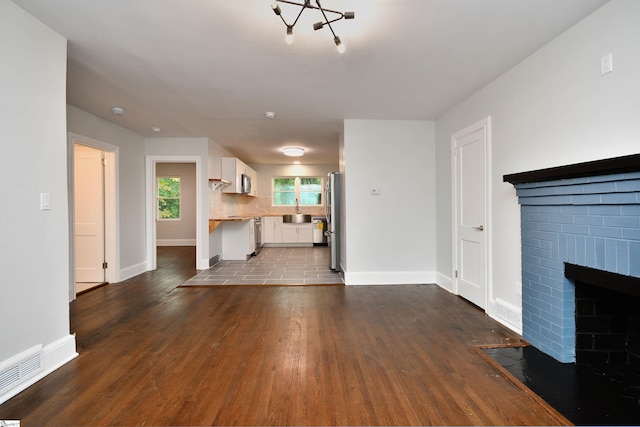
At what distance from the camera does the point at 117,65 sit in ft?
8.11

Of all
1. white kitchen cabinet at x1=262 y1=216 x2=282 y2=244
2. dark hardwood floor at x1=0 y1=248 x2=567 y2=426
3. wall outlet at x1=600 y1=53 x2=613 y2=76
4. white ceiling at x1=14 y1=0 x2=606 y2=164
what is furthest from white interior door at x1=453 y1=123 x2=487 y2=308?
white kitchen cabinet at x1=262 y1=216 x2=282 y2=244

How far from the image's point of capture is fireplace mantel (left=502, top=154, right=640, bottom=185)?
1439 millimetres

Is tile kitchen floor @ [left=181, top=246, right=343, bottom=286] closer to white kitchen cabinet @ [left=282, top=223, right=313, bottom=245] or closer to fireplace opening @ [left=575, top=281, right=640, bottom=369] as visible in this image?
white kitchen cabinet @ [left=282, top=223, right=313, bottom=245]

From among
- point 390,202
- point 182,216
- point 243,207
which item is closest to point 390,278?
point 390,202

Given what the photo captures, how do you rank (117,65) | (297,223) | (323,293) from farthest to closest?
1. (297,223)
2. (323,293)
3. (117,65)

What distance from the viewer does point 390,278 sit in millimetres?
4109

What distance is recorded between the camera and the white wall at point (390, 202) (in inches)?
160

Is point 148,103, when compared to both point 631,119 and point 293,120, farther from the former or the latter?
point 631,119

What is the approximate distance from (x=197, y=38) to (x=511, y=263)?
10.5 feet

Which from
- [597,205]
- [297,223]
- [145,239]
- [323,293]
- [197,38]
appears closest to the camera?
[597,205]

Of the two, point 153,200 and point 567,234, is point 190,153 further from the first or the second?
point 567,234

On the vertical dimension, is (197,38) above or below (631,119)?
above

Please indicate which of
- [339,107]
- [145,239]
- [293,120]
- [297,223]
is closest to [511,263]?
[339,107]

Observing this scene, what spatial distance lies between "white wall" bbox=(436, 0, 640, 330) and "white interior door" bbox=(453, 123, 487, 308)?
0.14m
